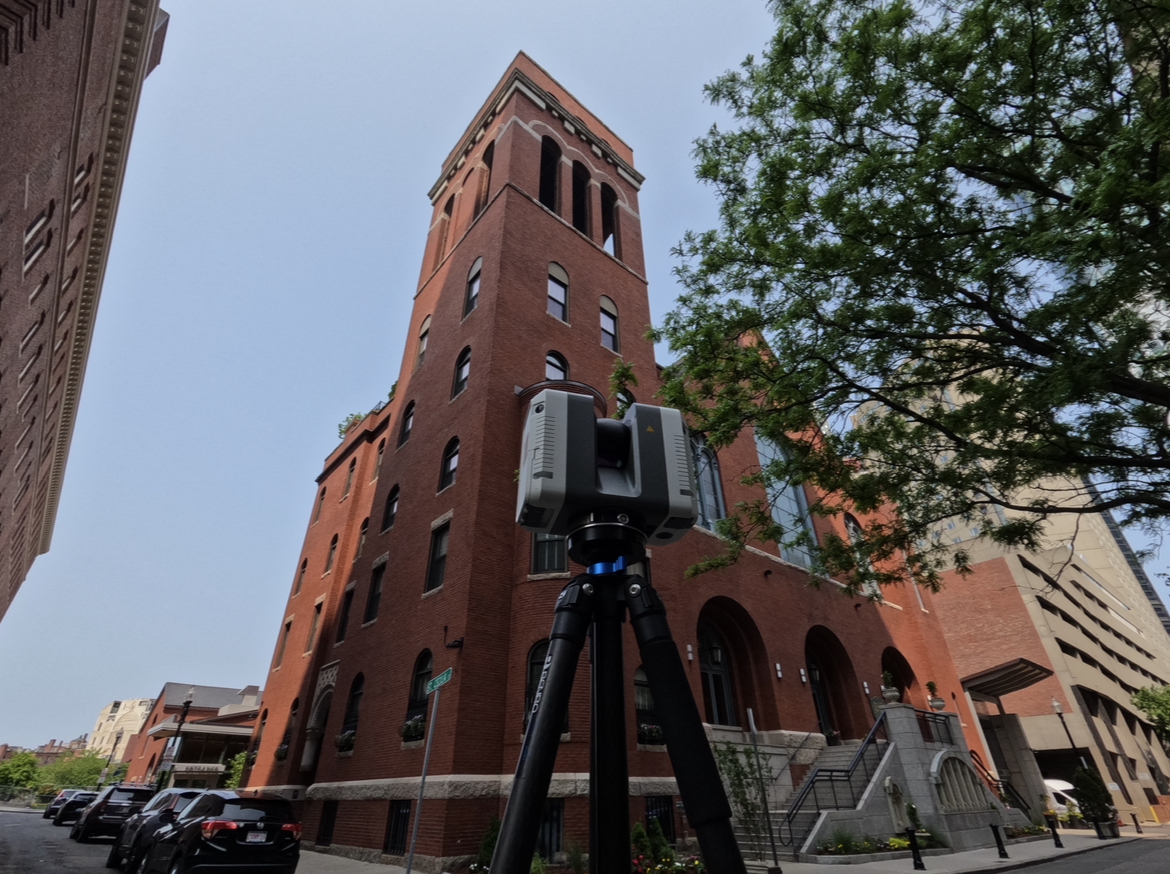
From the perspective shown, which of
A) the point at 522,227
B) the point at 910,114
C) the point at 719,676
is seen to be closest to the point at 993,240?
the point at 910,114

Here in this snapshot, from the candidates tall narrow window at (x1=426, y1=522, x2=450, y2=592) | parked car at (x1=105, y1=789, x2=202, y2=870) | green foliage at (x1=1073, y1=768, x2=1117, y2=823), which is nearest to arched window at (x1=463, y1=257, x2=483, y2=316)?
tall narrow window at (x1=426, y1=522, x2=450, y2=592)

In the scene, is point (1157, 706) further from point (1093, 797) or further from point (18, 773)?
point (18, 773)

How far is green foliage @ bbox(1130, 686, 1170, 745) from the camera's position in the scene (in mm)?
42781

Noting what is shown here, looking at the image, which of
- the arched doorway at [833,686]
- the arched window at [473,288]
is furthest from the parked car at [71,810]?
the arched doorway at [833,686]

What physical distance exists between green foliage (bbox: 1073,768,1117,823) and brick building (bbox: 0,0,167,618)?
32349mm

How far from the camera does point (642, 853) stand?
11.7m

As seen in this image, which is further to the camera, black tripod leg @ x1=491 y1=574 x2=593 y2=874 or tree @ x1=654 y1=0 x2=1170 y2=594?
tree @ x1=654 y1=0 x2=1170 y2=594

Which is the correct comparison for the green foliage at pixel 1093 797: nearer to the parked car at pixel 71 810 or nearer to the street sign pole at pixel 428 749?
the street sign pole at pixel 428 749

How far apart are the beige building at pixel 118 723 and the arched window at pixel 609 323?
532 feet

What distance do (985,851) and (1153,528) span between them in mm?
11002

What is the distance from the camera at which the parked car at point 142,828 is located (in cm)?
1123

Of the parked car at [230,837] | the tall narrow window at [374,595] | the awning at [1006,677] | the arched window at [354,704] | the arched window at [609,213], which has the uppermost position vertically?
the arched window at [609,213]

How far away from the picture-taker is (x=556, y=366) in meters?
19.9

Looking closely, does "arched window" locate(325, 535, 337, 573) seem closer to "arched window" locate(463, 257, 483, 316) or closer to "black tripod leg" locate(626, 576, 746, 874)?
"arched window" locate(463, 257, 483, 316)
